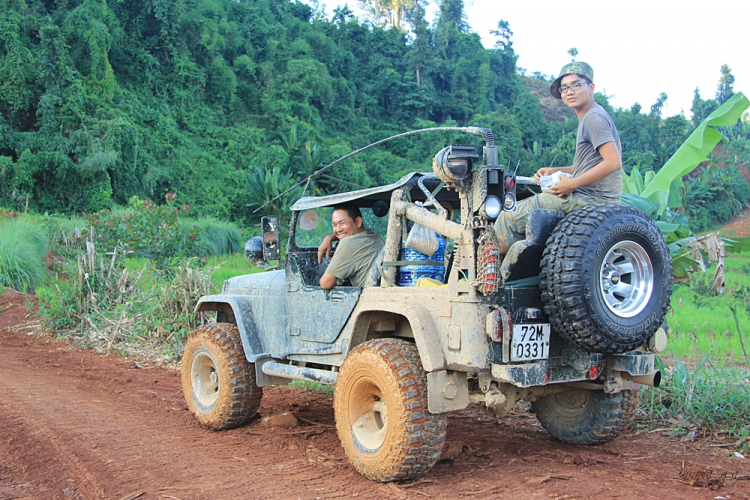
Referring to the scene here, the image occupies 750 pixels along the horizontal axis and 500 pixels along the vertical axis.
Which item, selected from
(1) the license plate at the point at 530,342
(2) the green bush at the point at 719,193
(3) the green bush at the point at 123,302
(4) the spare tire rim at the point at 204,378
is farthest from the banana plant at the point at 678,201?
(2) the green bush at the point at 719,193

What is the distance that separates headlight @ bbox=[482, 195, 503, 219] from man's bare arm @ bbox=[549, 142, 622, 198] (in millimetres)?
687

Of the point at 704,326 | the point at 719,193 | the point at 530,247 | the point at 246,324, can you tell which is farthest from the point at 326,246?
the point at 719,193

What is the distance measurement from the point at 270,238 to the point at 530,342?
8.27 ft

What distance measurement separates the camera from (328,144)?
40906 mm

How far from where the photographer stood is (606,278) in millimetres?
3859

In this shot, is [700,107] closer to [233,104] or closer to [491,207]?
[233,104]

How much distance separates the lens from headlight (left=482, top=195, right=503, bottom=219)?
384 centimetres

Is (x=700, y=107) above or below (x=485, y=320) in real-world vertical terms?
above

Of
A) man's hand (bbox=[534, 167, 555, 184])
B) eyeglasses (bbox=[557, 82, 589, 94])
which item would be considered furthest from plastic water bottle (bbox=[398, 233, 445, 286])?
eyeglasses (bbox=[557, 82, 589, 94])

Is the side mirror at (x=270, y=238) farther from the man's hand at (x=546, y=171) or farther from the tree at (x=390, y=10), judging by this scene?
the tree at (x=390, y=10)

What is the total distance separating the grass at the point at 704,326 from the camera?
8.24 m

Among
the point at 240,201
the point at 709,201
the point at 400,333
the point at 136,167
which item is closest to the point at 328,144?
the point at 240,201

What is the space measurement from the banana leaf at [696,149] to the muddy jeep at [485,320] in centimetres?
209

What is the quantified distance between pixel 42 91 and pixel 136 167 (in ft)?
16.3
